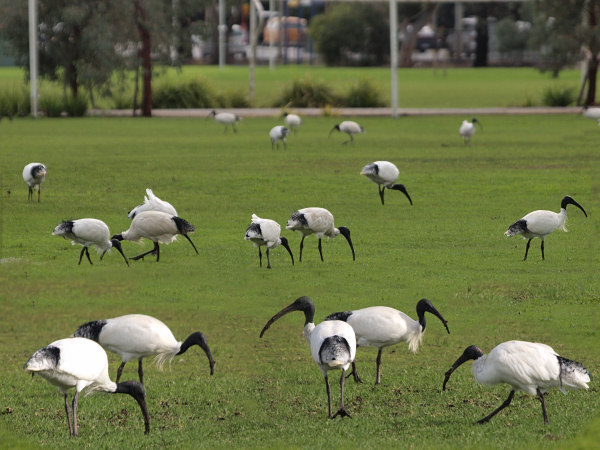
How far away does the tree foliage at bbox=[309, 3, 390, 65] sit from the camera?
304ft

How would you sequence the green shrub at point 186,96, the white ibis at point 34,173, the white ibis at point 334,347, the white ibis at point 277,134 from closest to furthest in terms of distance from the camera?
the white ibis at point 334,347 → the white ibis at point 34,173 → the white ibis at point 277,134 → the green shrub at point 186,96

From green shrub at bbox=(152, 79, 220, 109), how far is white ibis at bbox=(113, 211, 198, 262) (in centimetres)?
3224

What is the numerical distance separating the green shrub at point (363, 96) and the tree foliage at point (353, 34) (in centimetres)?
4658

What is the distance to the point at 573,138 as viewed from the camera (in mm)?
32188

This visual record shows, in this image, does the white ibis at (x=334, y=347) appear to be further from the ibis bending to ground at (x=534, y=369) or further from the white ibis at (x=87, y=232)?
the white ibis at (x=87, y=232)

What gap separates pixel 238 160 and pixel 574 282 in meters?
14.4

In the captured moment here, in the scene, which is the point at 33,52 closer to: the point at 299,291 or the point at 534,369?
the point at 299,291

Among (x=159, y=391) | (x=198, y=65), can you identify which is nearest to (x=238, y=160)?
(x=159, y=391)

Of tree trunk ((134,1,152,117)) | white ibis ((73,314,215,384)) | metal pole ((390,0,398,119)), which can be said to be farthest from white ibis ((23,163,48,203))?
tree trunk ((134,1,152,117))

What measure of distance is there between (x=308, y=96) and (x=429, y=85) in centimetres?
2361

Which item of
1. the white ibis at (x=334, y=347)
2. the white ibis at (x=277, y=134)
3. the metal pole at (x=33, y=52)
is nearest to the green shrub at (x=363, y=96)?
the metal pole at (x=33, y=52)

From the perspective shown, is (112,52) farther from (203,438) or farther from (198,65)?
(198,65)

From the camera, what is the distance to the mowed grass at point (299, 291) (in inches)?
324

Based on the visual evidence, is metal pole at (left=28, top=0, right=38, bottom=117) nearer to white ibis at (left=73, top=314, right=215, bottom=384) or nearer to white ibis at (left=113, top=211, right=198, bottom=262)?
white ibis at (left=113, top=211, right=198, bottom=262)
